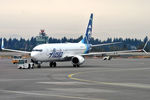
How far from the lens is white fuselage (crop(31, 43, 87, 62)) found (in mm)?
60344

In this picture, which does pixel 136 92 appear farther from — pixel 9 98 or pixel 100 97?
pixel 9 98

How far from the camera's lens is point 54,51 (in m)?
62.0

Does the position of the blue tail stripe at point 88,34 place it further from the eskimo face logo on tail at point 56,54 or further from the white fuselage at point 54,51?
the eskimo face logo on tail at point 56,54

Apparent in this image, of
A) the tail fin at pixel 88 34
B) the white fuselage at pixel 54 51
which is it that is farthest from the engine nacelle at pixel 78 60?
the tail fin at pixel 88 34

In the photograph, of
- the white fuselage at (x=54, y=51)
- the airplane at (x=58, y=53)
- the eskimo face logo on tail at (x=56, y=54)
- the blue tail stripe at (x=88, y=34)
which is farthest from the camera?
the blue tail stripe at (x=88, y=34)

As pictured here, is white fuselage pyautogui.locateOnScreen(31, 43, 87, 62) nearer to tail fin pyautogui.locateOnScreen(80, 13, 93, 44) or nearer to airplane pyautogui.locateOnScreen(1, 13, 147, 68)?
airplane pyautogui.locateOnScreen(1, 13, 147, 68)

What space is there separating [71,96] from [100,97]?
154 centimetres

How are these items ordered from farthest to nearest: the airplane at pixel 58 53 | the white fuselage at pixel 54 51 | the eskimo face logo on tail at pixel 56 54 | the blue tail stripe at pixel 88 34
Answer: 1. the blue tail stripe at pixel 88 34
2. the eskimo face logo on tail at pixel 56 54
3. the airplane at pixel 58 53
4. the white fuselage at pixel 54 51

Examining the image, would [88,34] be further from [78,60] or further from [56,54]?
[56,54]

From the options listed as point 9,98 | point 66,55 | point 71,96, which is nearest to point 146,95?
point 71,96

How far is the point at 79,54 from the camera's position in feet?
222

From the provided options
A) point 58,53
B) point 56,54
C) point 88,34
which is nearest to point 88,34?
point 88,34

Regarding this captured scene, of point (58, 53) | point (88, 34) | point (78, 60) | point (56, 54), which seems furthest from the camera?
point (88, 34)

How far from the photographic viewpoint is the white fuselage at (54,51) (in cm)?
6034
